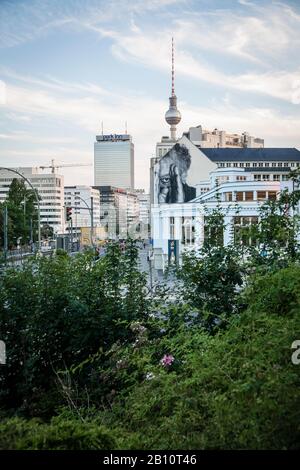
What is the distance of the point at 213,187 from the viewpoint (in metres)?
17.7

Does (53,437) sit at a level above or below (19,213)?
below

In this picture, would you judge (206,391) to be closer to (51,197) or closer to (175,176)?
(175,176)

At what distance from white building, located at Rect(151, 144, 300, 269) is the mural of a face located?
0.14m

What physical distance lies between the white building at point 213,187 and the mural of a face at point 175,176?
14cm

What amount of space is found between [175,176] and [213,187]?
2239 inches

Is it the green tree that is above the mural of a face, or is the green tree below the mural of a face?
below

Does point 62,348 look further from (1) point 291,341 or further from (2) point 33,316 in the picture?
(1) point 291,341

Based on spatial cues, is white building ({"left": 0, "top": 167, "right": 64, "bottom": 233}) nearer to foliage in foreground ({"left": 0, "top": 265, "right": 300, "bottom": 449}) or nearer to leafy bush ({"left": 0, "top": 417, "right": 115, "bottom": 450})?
foliage in foreground ({"left": 0, "top": 265, "right": 300, "bottom": 449})

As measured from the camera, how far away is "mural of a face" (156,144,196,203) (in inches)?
2891

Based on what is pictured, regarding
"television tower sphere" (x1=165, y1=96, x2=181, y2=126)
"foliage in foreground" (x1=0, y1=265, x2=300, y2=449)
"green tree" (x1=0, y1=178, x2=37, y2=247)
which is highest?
"television tower sphere" (x1=165, y1=96, x2=181, y2=126)

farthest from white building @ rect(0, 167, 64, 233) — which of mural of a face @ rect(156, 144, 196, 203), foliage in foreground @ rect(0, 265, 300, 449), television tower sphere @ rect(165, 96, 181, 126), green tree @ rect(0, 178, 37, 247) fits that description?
foliage in foreground @ rect(0, 265, 300, 449)

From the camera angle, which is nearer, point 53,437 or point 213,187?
point 53,437

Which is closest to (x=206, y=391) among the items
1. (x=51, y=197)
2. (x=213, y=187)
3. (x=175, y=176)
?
(x=213, y=187)

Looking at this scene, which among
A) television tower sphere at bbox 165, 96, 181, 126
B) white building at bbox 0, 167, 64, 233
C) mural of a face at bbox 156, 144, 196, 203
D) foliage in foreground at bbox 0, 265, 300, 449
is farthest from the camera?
television tower sphere at bbox 165, 96, 181, 126
